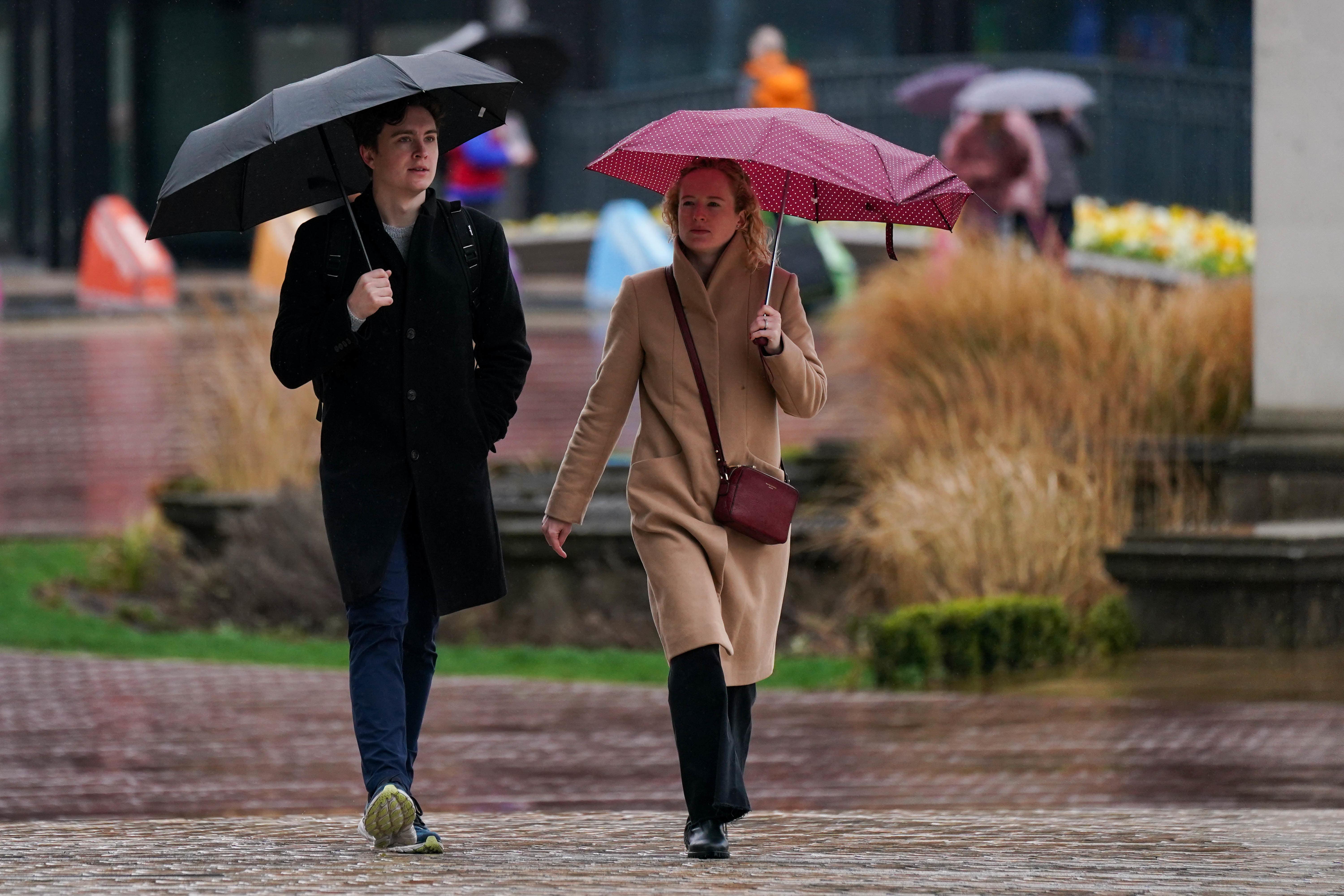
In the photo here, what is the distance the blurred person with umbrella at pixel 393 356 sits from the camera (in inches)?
198

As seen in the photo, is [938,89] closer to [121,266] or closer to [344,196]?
[121,266]

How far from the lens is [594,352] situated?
1912cm

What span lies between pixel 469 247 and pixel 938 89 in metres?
15.5

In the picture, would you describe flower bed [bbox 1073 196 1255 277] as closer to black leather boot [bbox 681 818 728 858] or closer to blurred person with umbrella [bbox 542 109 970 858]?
blurred person with umbrella [bbox 542 109 970 858]

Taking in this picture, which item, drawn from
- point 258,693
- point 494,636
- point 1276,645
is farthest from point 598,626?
point 1276,645

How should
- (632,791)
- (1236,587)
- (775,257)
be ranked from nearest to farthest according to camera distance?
(775,257) → (632,791) → (1236,587)

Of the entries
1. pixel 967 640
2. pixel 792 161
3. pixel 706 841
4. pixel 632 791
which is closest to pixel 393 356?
pixel 792 161

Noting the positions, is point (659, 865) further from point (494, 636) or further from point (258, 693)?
point (494, 636)

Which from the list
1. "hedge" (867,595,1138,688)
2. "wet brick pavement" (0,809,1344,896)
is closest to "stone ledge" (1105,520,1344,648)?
"hedge" (867,595,1138,688)

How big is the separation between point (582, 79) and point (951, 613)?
21834 mm

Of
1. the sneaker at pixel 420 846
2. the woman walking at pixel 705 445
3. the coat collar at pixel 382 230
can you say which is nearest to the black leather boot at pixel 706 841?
the woman walking at pixel 705 445

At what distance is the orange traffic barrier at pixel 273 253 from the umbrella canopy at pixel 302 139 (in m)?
17.9

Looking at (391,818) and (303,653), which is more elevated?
(391,818)

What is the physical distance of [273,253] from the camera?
78.9 ft
